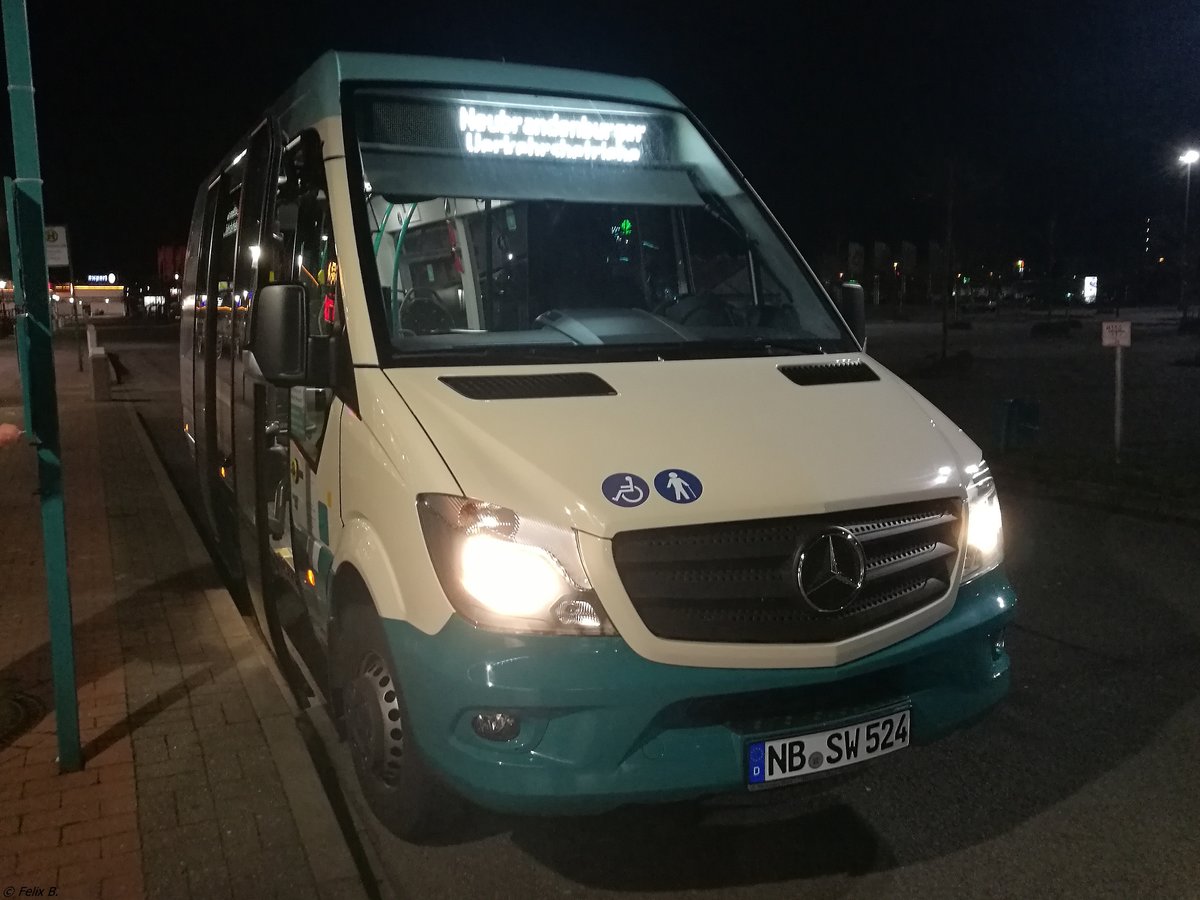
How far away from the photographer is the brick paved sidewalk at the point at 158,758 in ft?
11.6

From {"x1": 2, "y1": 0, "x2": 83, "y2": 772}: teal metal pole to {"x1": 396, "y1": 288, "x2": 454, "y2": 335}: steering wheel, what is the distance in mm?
1241

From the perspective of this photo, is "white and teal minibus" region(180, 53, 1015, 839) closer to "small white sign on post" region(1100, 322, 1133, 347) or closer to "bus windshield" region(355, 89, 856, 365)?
"bus windshield" region(355, 89, 856, 365)

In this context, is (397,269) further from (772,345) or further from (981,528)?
(981,528)

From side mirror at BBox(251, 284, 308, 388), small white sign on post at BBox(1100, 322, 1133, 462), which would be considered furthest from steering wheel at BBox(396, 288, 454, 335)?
small white sign on post at BBox(1100, 322, 1133, 462)

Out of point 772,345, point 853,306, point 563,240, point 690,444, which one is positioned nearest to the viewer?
point 690,444

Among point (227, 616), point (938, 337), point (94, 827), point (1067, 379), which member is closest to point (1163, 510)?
point (227, 616)

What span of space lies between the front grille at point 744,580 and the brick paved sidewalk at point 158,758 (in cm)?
135

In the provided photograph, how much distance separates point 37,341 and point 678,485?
2386 mm

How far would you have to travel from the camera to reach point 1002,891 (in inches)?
138

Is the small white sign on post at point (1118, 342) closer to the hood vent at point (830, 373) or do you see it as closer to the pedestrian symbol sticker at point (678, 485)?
the hood vent at point (830, 373)

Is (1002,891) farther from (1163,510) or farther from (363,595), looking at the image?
(1163,510)

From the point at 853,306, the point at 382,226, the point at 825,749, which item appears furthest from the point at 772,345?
the point at 825,749

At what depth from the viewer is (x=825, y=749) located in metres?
3.30

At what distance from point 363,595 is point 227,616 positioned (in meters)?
2.78
